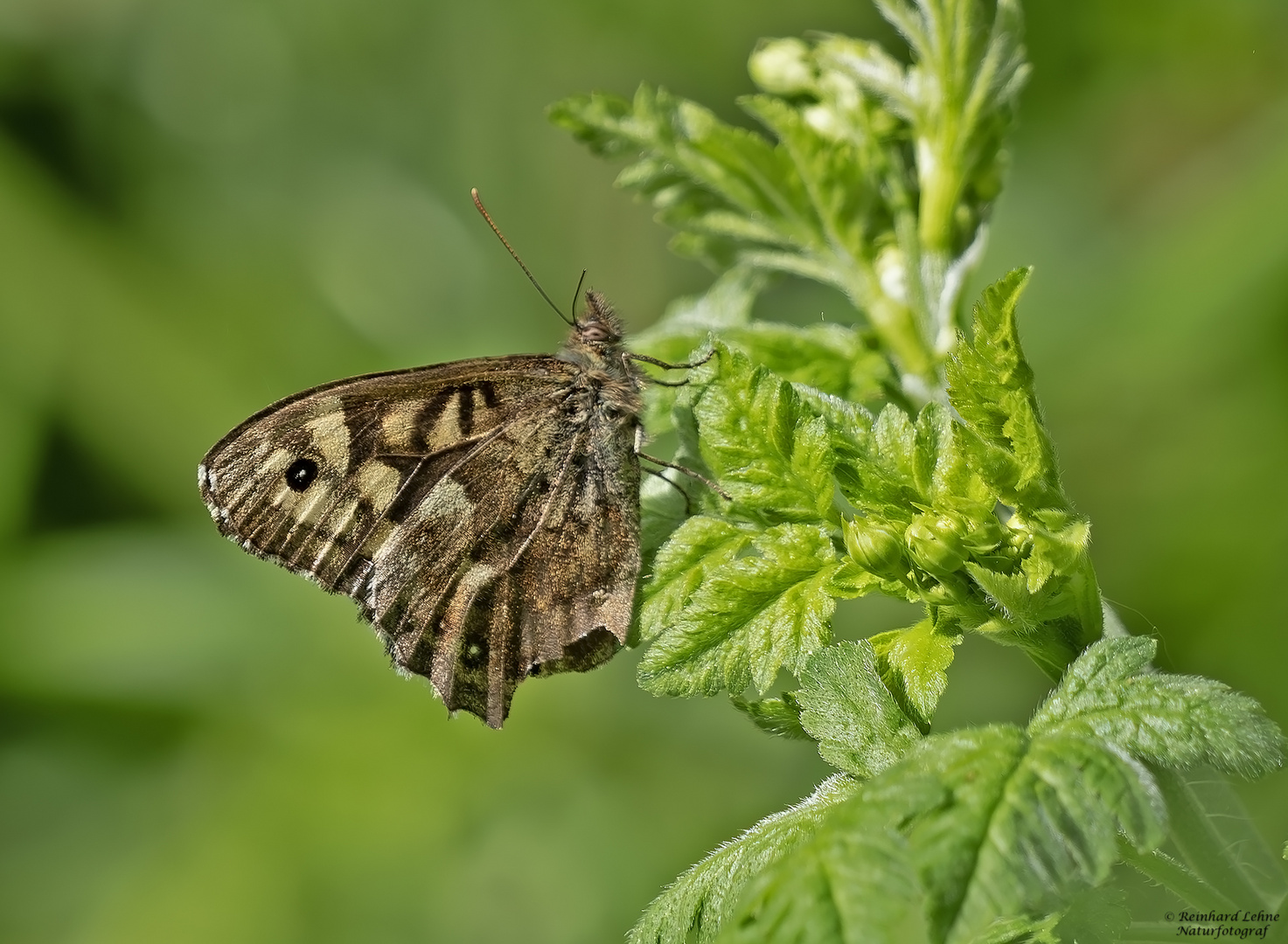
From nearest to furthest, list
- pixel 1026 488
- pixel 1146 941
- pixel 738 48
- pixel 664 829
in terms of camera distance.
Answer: pixel 1026 488, pixel 1146 941, pixel 664 829, pixel 738 48

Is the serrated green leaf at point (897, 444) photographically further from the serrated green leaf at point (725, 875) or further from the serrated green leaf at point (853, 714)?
the serrated green leaf at point (725, 875)

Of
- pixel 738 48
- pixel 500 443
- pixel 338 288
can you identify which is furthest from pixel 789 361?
pixel 338 288

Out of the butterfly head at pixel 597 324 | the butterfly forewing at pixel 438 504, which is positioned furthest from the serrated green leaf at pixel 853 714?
the butterfly head at pixel 597 324

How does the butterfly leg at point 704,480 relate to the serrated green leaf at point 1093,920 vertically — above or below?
above

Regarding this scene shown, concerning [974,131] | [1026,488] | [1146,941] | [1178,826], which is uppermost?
[974,131]

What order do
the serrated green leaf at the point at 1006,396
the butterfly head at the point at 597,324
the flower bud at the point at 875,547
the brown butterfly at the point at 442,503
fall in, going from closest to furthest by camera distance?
1. the serrated green leaf at the point at 1006,396
2. the flower bud at the point at 875,547
3. the brown butterfly at the point at 442,503
4. the butterfly head at the point at 597,324

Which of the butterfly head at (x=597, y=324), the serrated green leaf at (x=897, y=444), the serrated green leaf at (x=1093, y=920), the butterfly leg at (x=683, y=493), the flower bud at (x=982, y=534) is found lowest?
the serrated green leaf at (x=1093, y=920)

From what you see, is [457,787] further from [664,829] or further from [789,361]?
[789,361]
